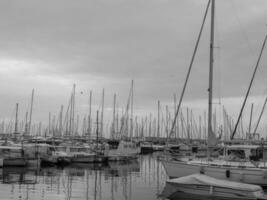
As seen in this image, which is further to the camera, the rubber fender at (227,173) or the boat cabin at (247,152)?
the boat cabin at (247,152)

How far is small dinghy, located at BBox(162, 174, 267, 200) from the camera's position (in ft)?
80.9

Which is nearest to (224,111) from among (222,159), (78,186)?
(222,159)

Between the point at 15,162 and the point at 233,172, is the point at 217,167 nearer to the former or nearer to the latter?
the point at 233,172

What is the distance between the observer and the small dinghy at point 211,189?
24.7 metres

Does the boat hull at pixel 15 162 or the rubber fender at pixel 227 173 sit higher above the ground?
the rubber fender at pixel 227 173

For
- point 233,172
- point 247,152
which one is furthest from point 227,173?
point 247,152

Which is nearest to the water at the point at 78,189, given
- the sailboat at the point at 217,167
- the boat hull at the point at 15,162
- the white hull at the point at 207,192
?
the white hull at the point at 207,192

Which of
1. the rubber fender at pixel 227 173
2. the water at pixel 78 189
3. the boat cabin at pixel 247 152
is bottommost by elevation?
the water at pixel 78 189

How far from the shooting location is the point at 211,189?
1013 inches

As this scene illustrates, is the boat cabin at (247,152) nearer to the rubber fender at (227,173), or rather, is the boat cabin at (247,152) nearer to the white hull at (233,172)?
the white hull at (233,172)

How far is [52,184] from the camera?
108ft

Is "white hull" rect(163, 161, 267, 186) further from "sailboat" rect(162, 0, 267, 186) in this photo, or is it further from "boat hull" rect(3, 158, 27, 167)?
"boat hull" rect(3, 158, 27, 167)

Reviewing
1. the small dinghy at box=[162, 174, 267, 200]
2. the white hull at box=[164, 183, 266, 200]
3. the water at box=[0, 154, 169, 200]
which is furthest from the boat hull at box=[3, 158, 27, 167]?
the white hull at box=[164, 183, 266, 200]

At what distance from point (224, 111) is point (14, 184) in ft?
187
